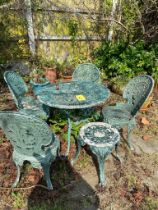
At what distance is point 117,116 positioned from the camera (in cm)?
377

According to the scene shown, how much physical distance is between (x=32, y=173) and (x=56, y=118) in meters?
1.10

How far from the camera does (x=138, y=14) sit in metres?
6.31

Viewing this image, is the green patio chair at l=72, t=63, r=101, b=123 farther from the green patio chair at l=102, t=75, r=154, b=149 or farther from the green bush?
the green bush

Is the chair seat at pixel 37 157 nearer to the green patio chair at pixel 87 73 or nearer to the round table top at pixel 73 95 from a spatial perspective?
the round table top at pixel 73 95

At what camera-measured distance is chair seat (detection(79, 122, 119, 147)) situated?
9.59ft

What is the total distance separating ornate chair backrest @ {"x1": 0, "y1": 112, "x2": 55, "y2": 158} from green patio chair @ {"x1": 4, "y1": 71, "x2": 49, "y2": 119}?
3.62 feet

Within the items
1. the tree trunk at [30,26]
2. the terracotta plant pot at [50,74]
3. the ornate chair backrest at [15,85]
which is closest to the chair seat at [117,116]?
the ornate chair backrest at [15,85]

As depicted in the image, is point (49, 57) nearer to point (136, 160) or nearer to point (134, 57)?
point (134, 57)

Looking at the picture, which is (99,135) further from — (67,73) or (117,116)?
(67,73)

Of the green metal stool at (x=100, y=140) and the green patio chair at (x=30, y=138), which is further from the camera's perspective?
the green metal stool at (x=100, y=140)

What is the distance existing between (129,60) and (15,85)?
10.6 feet

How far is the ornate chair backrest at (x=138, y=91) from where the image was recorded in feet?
11.4

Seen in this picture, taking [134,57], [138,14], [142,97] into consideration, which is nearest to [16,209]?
[142,97]

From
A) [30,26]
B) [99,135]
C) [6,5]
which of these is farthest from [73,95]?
[6,5]
